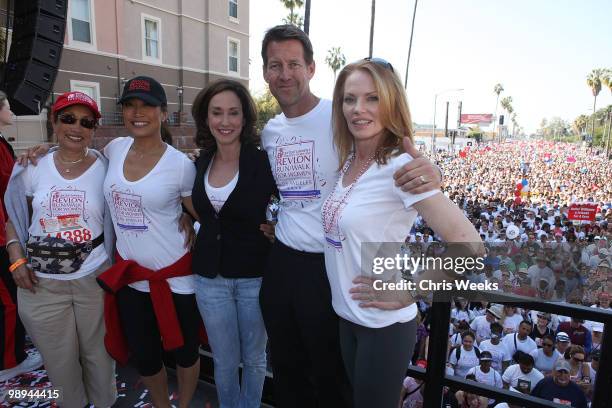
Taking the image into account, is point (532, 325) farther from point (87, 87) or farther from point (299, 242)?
point (87, 87)

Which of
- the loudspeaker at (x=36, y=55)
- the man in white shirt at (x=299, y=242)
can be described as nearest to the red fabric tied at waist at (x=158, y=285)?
the man in white shirt at (x=299, y=242)

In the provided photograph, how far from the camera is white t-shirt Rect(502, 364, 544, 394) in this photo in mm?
4199

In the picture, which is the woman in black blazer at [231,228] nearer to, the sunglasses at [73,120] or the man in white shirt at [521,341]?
the sunglasses at [73,120]

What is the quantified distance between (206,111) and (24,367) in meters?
2.18

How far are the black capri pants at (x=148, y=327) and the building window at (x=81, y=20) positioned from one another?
1645 centimetres

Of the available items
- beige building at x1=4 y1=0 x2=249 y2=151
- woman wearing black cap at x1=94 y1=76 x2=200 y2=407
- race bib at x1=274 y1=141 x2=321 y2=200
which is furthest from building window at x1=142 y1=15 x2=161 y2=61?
race bib at x1=274 y1=141 x2=321 y2=200

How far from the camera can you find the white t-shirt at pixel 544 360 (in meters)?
4.58

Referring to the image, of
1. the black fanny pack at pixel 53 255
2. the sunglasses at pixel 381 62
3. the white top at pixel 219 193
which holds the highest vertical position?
the sunglasses at pixel 381 62

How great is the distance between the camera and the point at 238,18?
22.1m

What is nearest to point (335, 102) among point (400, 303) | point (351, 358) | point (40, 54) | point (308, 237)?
point (308, 237)

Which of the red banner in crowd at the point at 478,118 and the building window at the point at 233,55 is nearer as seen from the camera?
the building window at the point at 233,55

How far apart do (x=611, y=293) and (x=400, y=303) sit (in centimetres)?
638

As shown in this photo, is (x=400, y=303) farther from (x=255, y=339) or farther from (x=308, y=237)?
(x=255, y=339)

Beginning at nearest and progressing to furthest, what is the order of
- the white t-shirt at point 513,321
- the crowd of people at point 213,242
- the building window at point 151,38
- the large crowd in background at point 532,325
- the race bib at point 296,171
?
the crowd of people at point 213,242, the race bib at point 296,171, the large crowd in background at point 532,325, the white t-shirt at point 513,321, the building window at point 151,38
